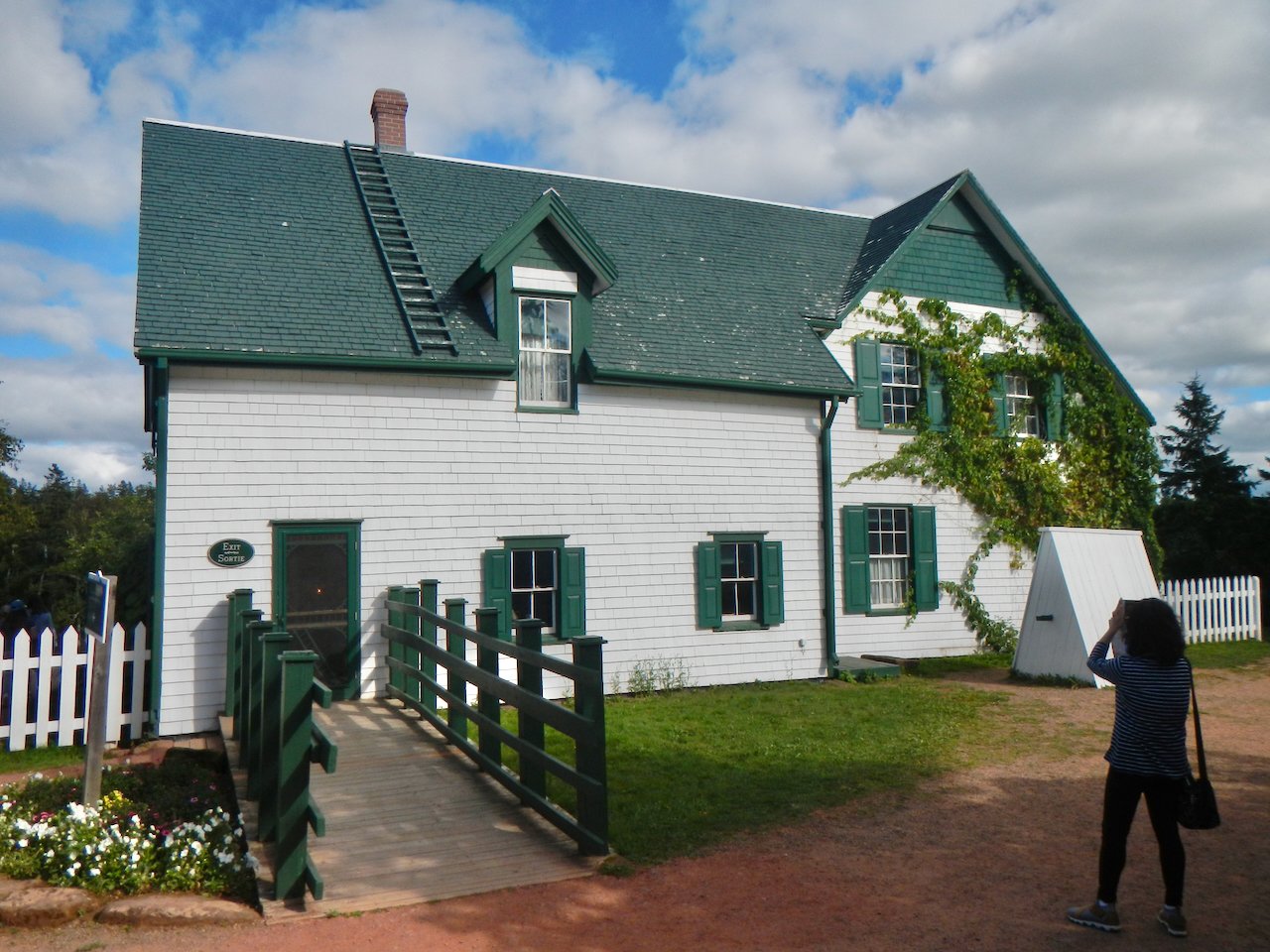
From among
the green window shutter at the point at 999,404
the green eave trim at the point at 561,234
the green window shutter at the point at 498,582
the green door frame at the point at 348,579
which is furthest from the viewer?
the green window shutter at the point at 999,404

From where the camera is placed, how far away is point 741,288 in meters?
16.9

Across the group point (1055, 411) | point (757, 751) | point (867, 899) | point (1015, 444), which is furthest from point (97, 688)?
point (1055, 411)

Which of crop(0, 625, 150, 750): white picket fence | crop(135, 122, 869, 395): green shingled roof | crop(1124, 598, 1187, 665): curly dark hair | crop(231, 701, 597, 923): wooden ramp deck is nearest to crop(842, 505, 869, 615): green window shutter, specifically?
crop(135, 122, 869, 395): green shingled roof

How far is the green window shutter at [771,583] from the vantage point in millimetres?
14898

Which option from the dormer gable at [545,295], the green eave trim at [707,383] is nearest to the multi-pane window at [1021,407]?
the green eave trim at [707,383]

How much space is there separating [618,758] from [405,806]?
250 cm

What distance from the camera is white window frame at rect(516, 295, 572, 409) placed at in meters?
13.7

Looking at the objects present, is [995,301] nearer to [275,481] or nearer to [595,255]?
[595,255]

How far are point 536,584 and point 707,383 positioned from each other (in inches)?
149

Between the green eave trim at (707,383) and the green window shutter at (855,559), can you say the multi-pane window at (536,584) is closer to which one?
the green eave trim at (707,383)

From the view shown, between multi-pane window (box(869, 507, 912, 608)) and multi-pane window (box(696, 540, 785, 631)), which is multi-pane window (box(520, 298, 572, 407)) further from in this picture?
multi-pane window (box(869, 507, 912, 608))

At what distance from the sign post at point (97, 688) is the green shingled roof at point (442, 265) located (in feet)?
15.0

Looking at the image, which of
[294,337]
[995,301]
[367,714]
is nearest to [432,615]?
[367,714]

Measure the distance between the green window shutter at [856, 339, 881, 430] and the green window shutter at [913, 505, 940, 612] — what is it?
1710mm
